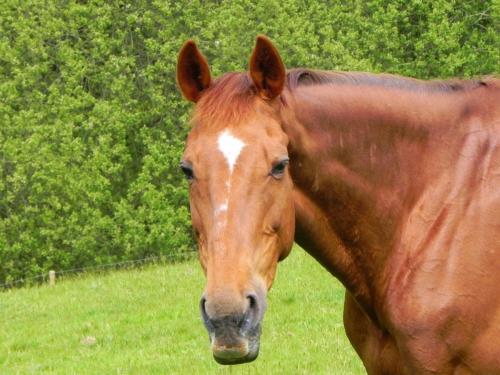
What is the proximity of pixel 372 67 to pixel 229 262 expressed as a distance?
883 inches

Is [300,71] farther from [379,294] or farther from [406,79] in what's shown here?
[379,294]

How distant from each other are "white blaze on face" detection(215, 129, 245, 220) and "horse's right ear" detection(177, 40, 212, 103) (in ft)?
1.35

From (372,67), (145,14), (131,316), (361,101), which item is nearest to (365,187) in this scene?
(361,101)

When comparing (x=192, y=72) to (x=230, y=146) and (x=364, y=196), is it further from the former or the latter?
(x=364, y=196)

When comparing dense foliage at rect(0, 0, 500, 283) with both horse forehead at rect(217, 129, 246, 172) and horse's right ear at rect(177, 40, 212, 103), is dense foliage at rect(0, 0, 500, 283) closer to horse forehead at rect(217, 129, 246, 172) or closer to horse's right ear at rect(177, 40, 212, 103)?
horse's right ear at rect(177, 40, 212, 103)

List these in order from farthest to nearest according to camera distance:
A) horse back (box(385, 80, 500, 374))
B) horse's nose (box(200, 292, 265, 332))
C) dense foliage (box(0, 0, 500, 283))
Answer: dense foliage (box(0, 0, 500, 283))
horse back (box(385, 80, 500, 374))
horse's nose (box(200, 292, 265, 332))

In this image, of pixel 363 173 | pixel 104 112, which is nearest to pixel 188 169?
pixel 363 173

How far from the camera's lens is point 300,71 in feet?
13.4

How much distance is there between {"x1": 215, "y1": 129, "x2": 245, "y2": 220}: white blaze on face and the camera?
3.46 metres

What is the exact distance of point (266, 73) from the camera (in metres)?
3.79

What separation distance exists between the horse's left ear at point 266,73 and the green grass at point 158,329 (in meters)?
3.95

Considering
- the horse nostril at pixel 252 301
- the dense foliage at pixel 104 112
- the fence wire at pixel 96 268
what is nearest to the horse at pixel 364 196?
the horse nostril at pixel 252 301

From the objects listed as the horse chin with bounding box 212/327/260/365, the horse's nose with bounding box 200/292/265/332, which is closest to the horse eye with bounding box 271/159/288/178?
the horse's nose with bounding box 200/292/265/332

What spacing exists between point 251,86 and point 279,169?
17.0 inches
